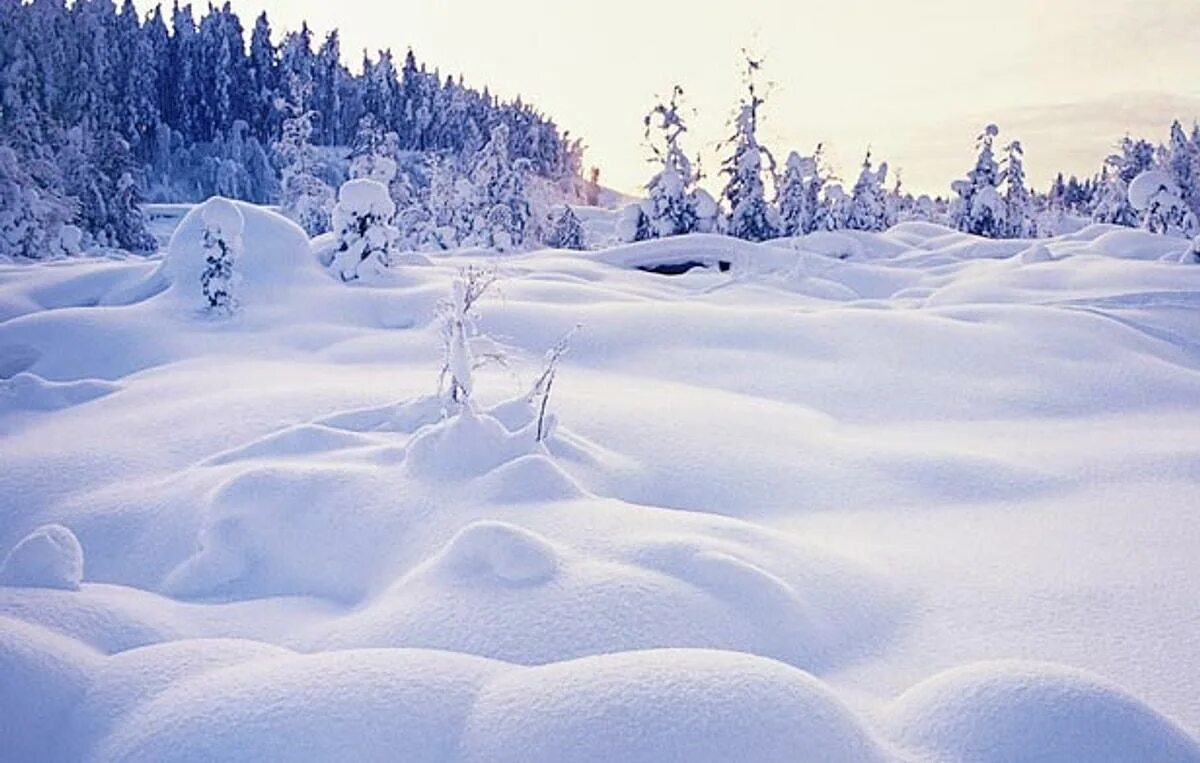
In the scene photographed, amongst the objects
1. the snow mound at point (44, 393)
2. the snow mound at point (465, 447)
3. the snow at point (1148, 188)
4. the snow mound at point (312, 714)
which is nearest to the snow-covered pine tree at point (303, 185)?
the snow mound at point (44, 393)

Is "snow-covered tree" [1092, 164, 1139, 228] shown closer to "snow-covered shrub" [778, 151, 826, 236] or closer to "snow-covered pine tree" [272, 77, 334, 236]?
"snow-covered shrub" [778, 151, 826, 236]

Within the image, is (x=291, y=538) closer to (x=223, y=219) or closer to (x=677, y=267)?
(x=223, y=219)

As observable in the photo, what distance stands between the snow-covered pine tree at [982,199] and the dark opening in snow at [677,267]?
50.0ft

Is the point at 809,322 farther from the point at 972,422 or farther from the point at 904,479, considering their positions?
the point at 904,479

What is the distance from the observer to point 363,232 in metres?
11.5

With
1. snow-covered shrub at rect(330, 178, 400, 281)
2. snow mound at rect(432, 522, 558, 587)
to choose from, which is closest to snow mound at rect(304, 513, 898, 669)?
snow mound at rect(432, 522, 558, 587)

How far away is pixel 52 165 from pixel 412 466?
98.8 feet

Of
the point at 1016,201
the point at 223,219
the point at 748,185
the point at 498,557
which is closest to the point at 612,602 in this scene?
A: the point at 498,557

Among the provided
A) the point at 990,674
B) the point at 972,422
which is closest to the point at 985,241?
the point at 972,422

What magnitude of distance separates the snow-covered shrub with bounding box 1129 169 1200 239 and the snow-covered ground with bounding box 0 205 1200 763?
43.3 ft

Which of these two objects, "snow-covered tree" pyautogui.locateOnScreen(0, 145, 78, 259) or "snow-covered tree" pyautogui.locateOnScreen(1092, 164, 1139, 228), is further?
"snow-covered tree" pyautogui.locateOnScreen(1092, 164, 1139, 228)

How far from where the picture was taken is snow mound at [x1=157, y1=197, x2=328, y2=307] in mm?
10172

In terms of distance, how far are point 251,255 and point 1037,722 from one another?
10.3 m

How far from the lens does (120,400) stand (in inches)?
258
